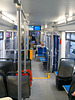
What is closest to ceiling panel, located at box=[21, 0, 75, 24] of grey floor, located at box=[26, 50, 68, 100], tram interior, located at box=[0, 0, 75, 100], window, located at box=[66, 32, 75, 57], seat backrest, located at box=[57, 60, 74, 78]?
tram interior, located at box=[0, 0, 75, 100]

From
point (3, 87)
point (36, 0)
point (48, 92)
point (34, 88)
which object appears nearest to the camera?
point (36, 0)

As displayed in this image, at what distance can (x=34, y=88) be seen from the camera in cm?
516

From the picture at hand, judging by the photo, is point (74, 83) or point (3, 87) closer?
point (3, 87)

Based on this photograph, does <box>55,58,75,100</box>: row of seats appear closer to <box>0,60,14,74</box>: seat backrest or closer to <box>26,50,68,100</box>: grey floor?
<box>26,50,68,100</box>: grey floor

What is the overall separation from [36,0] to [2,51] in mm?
4309

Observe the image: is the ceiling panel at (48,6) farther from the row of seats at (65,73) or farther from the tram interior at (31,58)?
the row of seats at (65,73)

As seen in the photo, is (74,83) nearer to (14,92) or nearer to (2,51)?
(14,92)

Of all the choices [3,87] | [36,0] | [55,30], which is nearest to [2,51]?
[55,30]

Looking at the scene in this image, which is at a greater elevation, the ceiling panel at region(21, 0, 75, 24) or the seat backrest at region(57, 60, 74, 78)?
the ceiling panel at region(21, 0, 75, 24)

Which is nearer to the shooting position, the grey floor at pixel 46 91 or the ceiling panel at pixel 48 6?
the ceiling panel at pixel 48 6

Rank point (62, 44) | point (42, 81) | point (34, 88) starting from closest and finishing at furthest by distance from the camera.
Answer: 1. point (34, 88)
2. point (42, 81)
3. point (62, 44)

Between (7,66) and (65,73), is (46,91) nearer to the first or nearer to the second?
(65,73)

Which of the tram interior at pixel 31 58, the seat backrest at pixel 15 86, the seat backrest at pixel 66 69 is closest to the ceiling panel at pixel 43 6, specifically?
the tram interior at pixel 31 58

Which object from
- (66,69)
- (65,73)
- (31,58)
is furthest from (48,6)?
(65,73)
